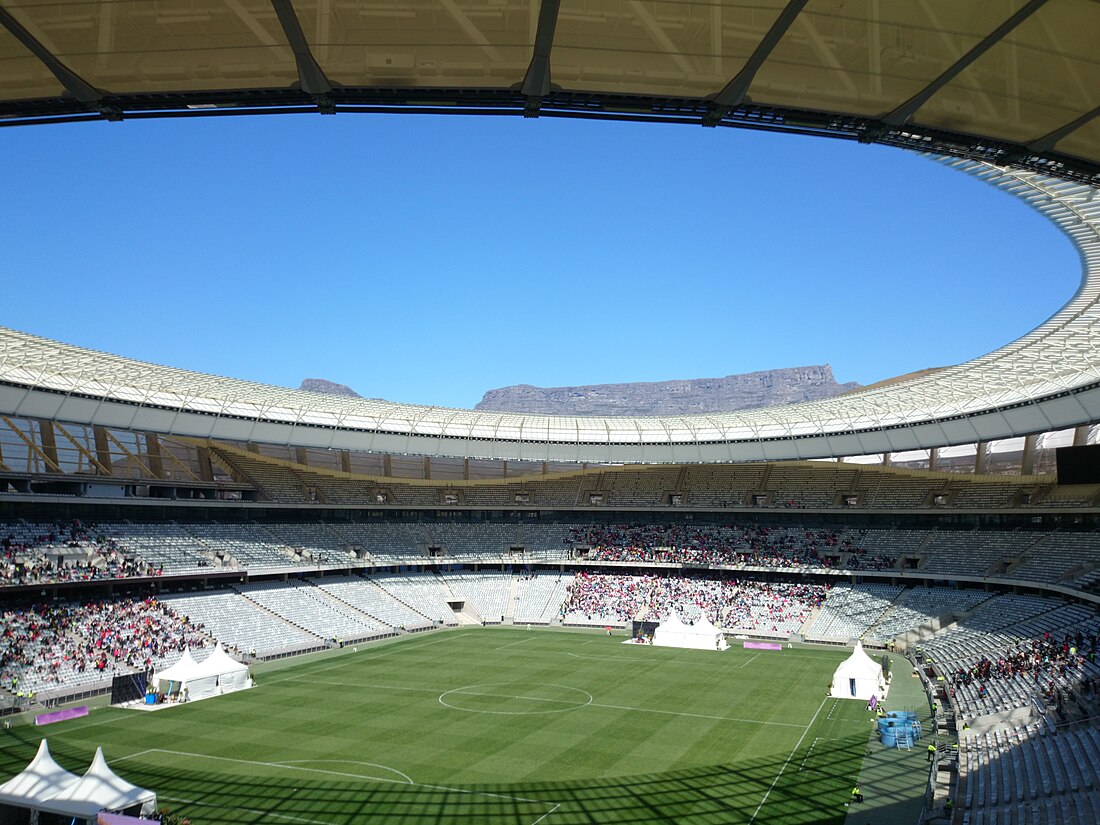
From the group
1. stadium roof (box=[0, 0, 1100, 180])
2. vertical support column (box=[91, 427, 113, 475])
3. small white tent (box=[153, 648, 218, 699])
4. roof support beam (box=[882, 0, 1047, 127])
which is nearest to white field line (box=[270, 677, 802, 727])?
small white tent (box=[153, 648, 218, 699])

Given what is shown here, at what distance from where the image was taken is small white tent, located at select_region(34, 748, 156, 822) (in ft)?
62.5

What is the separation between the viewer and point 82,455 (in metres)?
48.6

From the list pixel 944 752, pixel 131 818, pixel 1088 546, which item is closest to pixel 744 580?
pixel 1088 546

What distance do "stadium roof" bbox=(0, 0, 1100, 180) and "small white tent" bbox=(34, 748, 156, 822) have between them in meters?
18.5

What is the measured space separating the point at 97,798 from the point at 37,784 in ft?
5.94

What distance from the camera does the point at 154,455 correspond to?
52.8 m

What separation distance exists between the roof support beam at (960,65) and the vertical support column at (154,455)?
177ft

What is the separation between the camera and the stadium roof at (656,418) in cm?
3462

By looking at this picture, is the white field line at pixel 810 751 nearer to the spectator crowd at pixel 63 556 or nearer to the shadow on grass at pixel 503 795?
the shadow on grass at pixel 503 795

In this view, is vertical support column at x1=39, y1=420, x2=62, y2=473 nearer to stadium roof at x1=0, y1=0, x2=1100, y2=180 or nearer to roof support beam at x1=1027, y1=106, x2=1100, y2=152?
stadium roof at x1=0, y1=0, x2=1100, y2=180

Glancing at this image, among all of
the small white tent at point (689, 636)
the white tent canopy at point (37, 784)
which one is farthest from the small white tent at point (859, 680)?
the white tent canopy at point (37, 784)

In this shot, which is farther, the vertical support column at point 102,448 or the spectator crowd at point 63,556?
the vertical support column at point 102,448

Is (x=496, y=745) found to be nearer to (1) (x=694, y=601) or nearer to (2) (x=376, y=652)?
(2) (x=376, y=652)

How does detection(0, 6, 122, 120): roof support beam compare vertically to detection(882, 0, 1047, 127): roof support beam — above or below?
below
